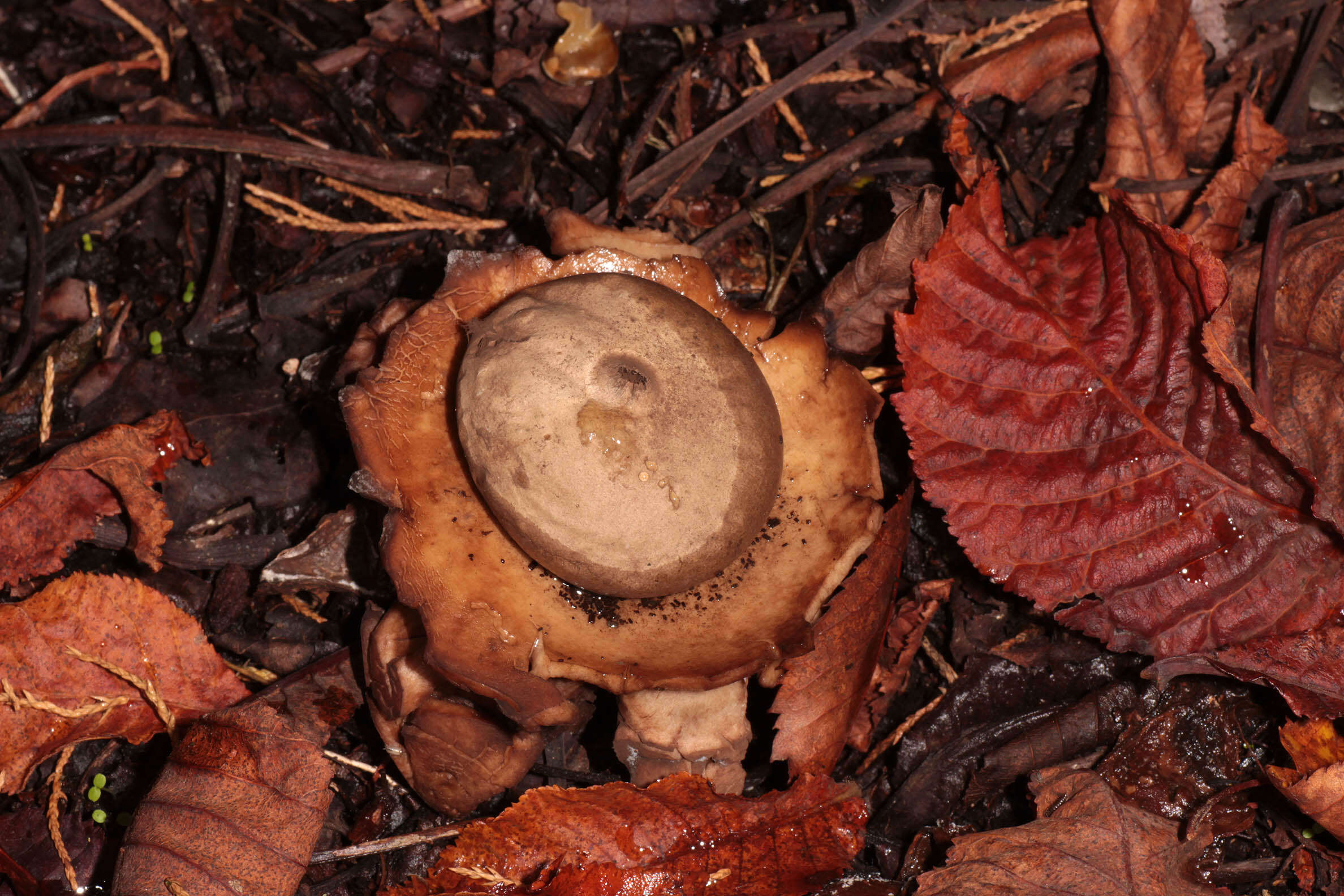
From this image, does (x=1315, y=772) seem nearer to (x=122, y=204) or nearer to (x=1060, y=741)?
(x=1060, y=741)

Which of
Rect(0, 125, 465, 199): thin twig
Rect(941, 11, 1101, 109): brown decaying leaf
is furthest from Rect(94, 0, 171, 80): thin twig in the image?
Rect(941, 11, 1101, 109): brown decaying leaf

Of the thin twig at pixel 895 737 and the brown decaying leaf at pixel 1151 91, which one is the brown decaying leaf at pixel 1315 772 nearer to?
the thin twig at pixel 895 737

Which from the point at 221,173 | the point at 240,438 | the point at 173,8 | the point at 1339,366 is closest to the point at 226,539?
the point at 240,438

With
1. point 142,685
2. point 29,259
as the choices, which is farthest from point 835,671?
point 29,259

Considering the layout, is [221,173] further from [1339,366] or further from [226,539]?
[1339,366]

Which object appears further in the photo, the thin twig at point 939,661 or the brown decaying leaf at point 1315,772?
the thin twig at point 939,661

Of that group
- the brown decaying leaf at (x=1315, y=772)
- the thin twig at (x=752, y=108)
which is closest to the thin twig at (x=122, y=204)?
the thin twig at (x=752, y=108)

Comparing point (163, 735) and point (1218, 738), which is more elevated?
point (1218, 738)
